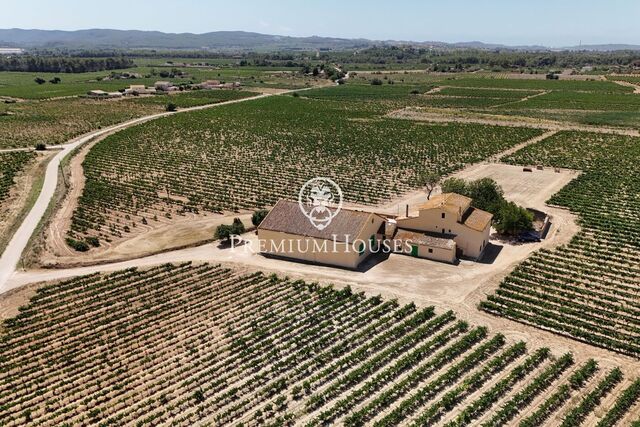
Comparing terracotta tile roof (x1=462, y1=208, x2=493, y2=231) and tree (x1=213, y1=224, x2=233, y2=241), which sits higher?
terracotta tile roof (x1=462, y1=208, x2=493, y2=231)

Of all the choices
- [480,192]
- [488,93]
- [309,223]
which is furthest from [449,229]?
[488,93]

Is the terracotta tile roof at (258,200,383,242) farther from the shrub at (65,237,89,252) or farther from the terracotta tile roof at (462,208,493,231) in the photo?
the shrub at (65,237,89,252)

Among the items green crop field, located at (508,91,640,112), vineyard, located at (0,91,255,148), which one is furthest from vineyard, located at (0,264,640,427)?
green crop field, located at (508,91,640,112)

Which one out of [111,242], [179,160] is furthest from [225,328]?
[179,160]

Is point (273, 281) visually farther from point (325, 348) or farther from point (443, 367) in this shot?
point (443, 367)

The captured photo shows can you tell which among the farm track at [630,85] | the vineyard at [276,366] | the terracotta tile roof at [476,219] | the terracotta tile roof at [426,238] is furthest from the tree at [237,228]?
the farm track at [630,85]

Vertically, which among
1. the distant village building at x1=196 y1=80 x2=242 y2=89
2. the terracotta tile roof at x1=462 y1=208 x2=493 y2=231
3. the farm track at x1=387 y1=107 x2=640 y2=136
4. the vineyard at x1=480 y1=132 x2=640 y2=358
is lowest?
the vineyard at x1=480 y1=132 x2=640 y2=358

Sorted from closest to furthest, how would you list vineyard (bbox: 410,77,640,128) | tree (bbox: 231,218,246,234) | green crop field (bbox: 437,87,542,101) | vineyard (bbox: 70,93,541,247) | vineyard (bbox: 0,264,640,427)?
vineyard (bbox: 0,264,640,427) → tree (bbox: 231,218,246,234) → vineyard (bbox: 70,93,541,247) → vineyard (bbox: 410,77,640,128) → green crop field (bbox: 437,87,542,101)
